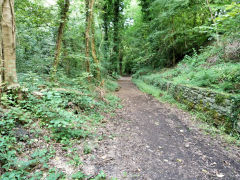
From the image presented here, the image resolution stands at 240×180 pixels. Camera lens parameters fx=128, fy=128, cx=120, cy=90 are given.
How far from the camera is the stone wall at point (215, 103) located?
3.72 metres

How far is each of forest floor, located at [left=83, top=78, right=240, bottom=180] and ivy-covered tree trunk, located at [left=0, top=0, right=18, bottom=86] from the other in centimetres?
299

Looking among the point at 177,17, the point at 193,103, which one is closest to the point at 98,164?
the point at 193,103

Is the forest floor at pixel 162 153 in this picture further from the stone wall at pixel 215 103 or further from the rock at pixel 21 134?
the rock at pixel 21 134

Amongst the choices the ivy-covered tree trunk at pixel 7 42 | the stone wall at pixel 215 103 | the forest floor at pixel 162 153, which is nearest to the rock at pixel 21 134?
the ivy-covered tree trunk at pixel 7 42

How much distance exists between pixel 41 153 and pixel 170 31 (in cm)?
1287

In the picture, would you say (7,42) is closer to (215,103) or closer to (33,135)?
(33,135)

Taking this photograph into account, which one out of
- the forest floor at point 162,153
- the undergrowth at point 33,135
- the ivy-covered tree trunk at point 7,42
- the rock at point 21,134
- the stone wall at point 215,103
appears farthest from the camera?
the stone wall at point 215,103

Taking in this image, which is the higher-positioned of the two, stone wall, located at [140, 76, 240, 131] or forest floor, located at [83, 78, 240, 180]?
stone wall, located at [140, 76, 240, 131]

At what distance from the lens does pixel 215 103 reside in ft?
14.8

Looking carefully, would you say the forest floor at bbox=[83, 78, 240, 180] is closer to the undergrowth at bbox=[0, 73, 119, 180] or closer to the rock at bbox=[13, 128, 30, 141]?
the undergrowth at bbox=[0, 73, 119, 180]

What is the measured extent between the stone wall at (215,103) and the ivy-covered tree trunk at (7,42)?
621 cm

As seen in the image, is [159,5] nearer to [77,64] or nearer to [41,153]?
[77,64]

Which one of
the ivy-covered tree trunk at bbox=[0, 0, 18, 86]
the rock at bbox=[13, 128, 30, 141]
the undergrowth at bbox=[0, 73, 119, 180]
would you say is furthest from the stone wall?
the ivy-covered tree trunk at bbox=[0, 0, 18, 86]

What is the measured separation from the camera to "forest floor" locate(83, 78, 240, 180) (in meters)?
2.43
